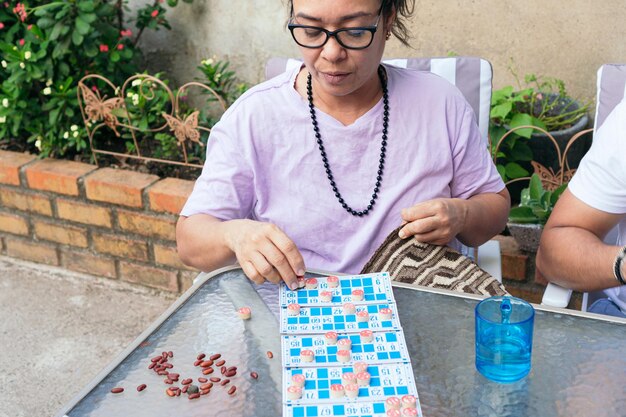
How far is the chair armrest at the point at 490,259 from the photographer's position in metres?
2.03

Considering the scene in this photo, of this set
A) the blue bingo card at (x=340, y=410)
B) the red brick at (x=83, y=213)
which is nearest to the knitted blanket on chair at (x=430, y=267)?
the blue bingo card at (x=340, y=410)

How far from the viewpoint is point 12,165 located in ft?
11.1

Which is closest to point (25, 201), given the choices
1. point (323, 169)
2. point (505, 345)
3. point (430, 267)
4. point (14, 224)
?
point (14, 224)

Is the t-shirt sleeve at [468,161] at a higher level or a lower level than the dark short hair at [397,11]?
lower

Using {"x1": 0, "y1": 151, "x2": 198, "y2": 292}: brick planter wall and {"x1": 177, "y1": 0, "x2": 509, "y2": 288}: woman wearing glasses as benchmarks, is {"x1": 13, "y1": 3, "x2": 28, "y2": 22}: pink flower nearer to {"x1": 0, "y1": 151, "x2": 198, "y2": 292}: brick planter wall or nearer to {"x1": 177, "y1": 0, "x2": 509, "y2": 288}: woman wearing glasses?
{"x1": 0, "y1": 151, "x2": 198, "y2": 292}: brick planter wall

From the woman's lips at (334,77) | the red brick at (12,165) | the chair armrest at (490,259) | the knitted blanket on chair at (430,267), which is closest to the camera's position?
the knitted blanket on chair at (430,267)

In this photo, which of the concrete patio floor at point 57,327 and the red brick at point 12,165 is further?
the red brick at point 12,165

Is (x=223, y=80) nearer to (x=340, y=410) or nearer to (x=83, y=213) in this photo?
(x=83, y=213)

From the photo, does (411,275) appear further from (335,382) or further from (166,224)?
(166,224)

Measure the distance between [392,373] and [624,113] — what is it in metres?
0.93

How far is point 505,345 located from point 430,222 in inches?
17.7

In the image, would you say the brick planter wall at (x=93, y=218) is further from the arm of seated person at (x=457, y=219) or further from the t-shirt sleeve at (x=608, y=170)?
the t-shirt sleeve at (x=608, y=170)

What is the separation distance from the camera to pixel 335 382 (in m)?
1.18

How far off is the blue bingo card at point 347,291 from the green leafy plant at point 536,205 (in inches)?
49.5
